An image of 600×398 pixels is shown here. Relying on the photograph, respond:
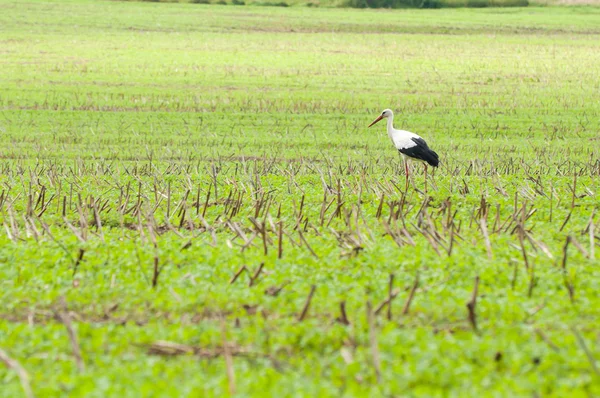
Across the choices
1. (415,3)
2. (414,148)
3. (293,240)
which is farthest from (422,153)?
(415,3)

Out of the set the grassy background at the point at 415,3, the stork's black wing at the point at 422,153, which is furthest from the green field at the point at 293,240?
the grassy background at the point at 415,3

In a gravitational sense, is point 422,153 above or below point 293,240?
below

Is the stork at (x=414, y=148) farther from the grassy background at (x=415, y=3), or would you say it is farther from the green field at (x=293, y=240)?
the grassy background at (x=415, y=3)

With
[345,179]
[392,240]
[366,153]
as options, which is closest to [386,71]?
[366,153]

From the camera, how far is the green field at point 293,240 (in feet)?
26.0

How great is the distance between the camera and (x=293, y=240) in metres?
12.0

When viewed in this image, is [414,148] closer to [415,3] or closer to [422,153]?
[422,153]

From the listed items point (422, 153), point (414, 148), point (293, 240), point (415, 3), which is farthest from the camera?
point (415, 3)

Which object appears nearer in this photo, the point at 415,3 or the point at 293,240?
the point at 293,240

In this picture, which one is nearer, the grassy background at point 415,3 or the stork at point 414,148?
the stork at point 414,148

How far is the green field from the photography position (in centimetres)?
793

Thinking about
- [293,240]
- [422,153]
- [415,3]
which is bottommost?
[415,3]

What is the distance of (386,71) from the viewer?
4219 centimetres


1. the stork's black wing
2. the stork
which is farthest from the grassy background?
the stork's black wing
